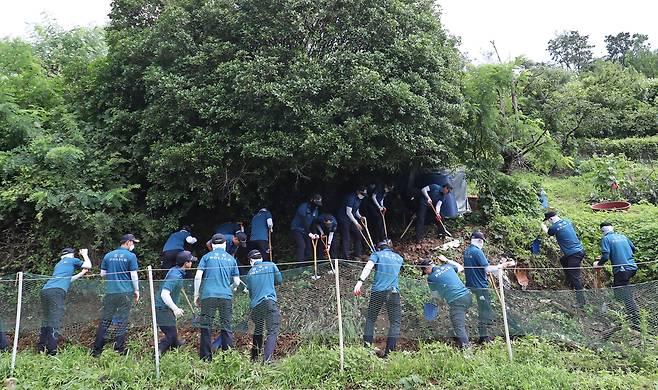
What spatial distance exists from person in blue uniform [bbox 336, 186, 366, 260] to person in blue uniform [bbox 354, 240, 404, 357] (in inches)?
131

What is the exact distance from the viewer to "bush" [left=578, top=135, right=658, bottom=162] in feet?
77.3

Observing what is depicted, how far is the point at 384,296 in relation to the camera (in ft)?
22.8

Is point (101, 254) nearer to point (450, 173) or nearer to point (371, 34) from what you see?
point (371, 34)

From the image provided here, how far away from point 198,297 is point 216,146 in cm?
348

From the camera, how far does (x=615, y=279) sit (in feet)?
28.5

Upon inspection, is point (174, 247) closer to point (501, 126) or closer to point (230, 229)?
point (230, 229)

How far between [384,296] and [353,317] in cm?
56

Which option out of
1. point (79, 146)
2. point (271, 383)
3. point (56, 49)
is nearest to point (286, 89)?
point (79, 146)

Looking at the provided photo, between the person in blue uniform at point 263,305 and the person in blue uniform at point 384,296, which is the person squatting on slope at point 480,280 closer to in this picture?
the person in blue uniform at point 384,296

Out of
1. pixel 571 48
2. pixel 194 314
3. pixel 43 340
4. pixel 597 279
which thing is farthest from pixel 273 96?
pixel 571 48

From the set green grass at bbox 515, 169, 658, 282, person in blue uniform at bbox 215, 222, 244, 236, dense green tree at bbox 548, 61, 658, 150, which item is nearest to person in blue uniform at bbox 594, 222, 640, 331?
green grass at bbox 515, 169, 658, 282

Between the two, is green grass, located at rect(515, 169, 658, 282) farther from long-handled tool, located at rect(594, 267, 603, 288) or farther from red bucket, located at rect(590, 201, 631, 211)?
long-handled tool, located at rect(594, 267, 603, 288)

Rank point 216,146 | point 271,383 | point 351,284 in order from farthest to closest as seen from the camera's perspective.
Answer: point 216,146 < point 351,284 < point 271,383

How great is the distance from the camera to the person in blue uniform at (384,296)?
6.84 metres
